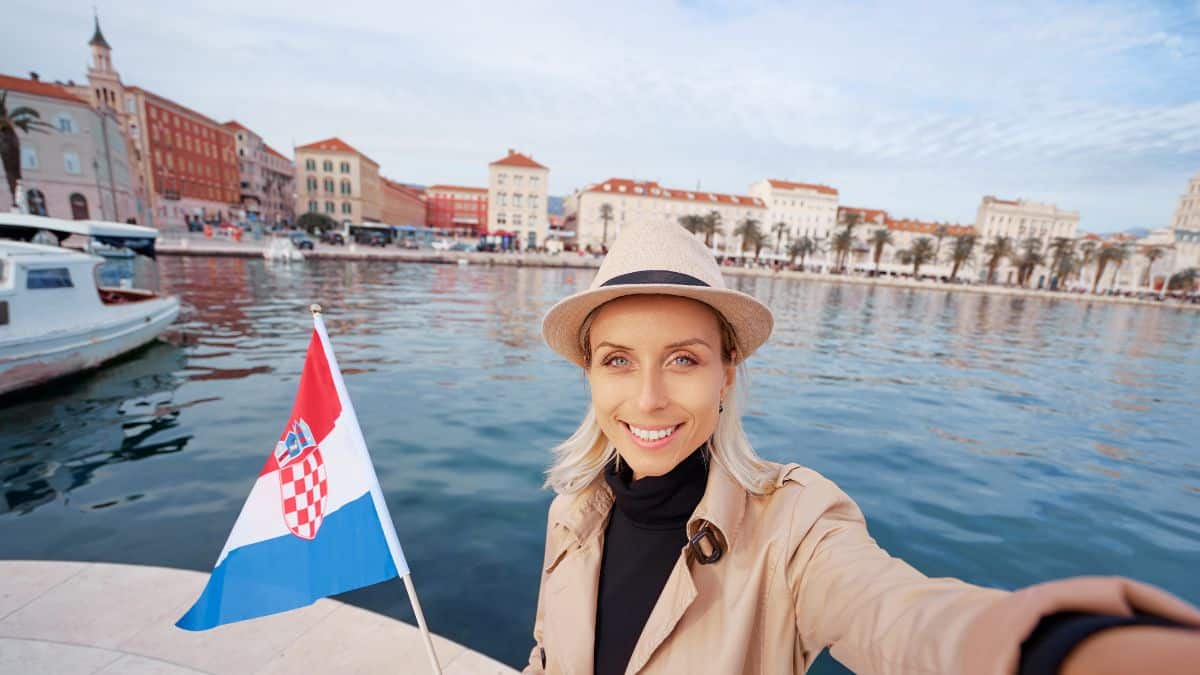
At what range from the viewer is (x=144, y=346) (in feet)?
40.6

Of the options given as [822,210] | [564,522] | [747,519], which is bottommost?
[564,522]

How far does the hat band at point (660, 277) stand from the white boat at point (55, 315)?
12.0 metres

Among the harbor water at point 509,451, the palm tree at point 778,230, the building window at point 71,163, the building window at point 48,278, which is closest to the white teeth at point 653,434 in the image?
the harbor water at point 509,451

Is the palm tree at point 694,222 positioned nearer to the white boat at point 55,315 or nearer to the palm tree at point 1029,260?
the palm tree at point 1029,260

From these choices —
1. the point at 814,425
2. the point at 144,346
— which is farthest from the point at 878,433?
the point at 144,346

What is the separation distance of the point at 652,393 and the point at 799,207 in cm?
10420

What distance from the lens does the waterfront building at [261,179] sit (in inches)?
3059

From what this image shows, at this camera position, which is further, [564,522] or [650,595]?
[564,522]

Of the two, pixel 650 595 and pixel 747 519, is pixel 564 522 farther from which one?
pixel 747 519

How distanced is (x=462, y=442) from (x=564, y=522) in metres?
6.16

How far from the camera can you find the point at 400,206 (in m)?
109

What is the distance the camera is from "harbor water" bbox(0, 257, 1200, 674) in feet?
16.6

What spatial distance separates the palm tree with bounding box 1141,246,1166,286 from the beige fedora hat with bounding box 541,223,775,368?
118 meters

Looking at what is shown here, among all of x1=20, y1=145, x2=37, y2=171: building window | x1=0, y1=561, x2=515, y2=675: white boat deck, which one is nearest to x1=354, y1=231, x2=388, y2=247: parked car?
x1=20, y1=145, x2=37, y2=171: building window
